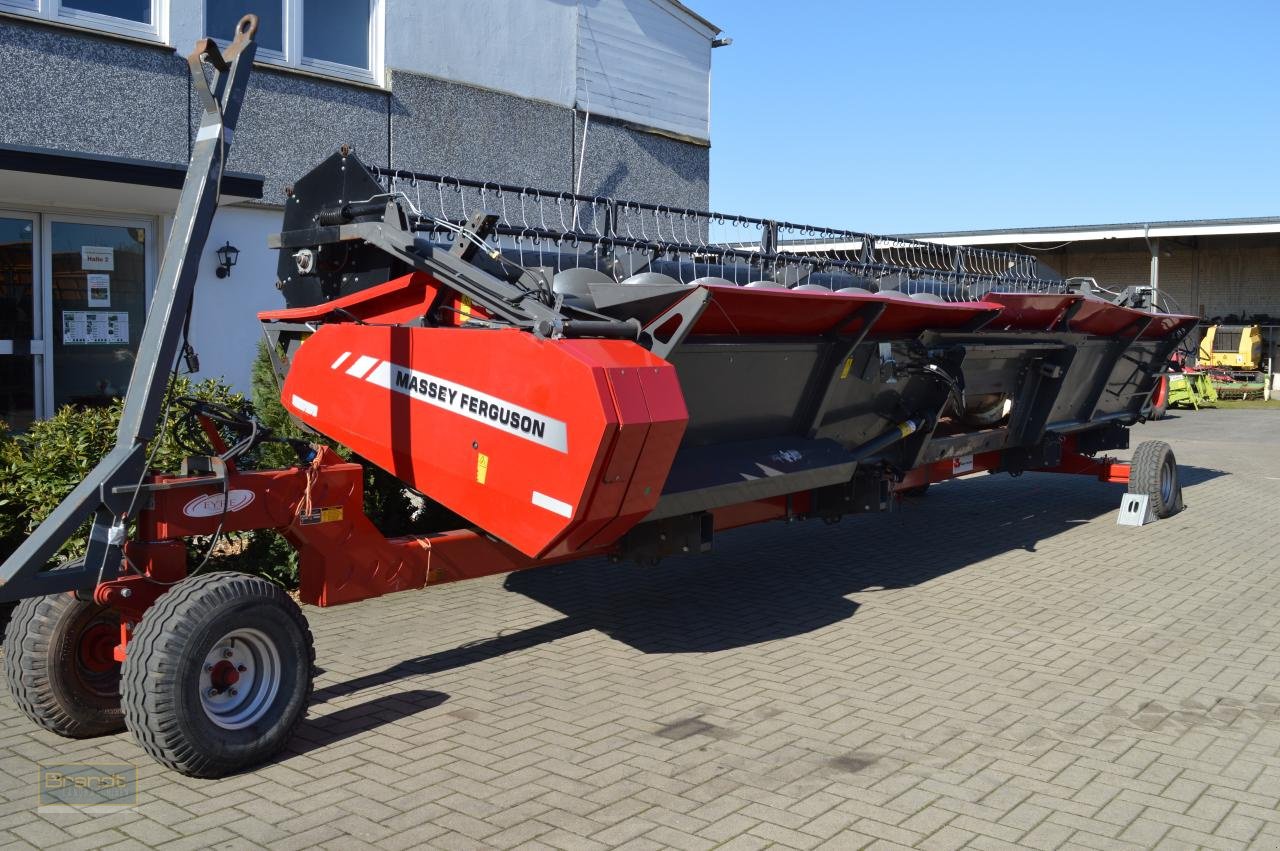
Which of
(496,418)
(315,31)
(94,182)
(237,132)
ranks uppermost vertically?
(315,31)

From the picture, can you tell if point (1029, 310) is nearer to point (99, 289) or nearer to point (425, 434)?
point (425, 434)

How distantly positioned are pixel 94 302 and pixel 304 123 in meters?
2.45

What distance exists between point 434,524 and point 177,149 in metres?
5.34

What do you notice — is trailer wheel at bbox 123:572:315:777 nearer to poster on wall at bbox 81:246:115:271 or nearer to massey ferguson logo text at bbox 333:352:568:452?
massey ferguson logo text at bbox 333:352:568:452

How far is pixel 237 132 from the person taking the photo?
9844 mm

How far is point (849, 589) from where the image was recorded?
730cm

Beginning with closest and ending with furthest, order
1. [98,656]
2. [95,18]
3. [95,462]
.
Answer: [98,656] → [95,462] → [95,18]

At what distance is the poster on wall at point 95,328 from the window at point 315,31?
2653 mm

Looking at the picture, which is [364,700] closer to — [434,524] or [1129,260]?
[434,524]

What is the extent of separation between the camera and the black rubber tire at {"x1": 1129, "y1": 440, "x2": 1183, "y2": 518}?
990 cm

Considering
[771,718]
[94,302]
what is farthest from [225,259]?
[771,718]

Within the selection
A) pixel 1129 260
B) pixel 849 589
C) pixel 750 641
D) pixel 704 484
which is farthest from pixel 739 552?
pixel 1129 260

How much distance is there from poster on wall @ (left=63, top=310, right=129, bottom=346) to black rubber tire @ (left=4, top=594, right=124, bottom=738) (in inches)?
247

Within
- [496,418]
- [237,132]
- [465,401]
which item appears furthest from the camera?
[237,132]
